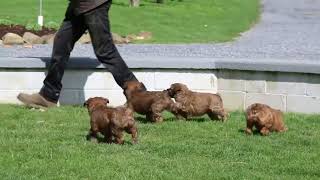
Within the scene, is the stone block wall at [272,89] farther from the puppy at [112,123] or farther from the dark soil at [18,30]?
the dark soil at [18,30]

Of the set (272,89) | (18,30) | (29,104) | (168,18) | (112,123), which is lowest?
(168,18)

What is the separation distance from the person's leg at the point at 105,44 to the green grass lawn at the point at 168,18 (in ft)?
28.4

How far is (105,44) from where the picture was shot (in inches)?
310

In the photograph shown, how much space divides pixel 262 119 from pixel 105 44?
1.97 m

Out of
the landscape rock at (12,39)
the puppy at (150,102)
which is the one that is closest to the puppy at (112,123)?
the puppy at (150,102)

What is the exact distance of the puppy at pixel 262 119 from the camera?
6.79 metres

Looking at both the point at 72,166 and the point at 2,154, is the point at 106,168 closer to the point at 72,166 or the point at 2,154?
the point at 72,166

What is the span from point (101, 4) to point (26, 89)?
1.42m

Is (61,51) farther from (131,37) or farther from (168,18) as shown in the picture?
(168,18)

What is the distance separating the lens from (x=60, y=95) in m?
8.51

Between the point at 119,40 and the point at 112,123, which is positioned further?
the point at 119,40

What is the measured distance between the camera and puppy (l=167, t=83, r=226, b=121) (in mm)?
7398

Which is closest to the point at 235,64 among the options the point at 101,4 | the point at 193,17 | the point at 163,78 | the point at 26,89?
the point at 163,78

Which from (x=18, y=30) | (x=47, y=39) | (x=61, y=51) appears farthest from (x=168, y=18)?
(x=61, y=51)
